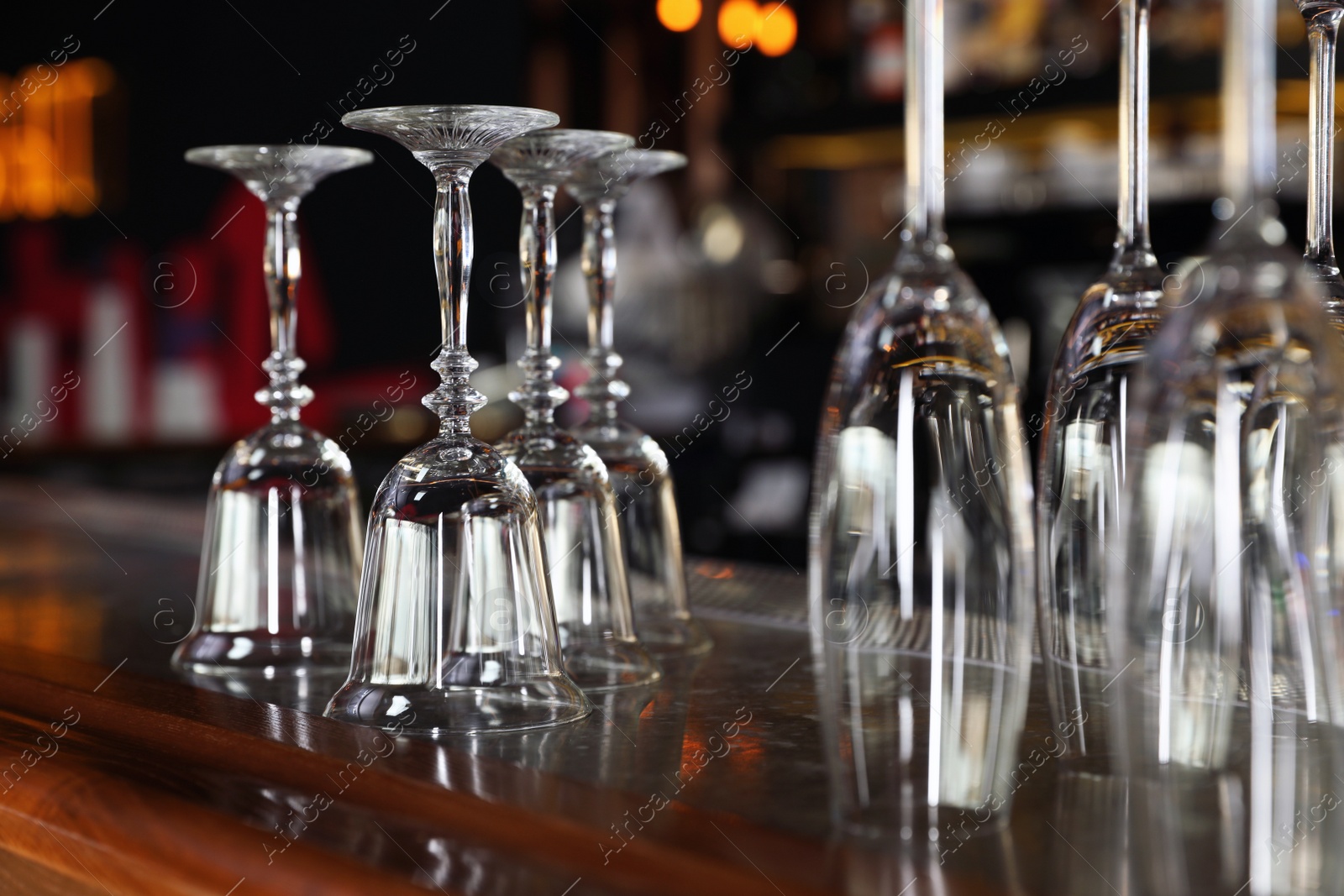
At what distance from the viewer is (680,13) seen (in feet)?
14.1

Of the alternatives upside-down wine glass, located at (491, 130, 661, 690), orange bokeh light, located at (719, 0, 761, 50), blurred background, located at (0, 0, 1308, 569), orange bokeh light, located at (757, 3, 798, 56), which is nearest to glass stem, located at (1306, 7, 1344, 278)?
upside-down wine glass, located at (491, 130, 661, 690)

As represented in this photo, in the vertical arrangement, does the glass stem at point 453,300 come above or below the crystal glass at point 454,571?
above

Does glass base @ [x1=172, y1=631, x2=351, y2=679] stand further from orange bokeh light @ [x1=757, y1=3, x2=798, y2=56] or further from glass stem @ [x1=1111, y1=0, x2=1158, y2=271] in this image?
orange bokeh light @ [x1=757, y1=3, x2=798, y2=56]

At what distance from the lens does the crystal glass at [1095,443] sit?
55 cm

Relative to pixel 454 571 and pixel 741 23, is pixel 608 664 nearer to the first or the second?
pixel 454 571

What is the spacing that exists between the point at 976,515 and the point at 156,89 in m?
4.16

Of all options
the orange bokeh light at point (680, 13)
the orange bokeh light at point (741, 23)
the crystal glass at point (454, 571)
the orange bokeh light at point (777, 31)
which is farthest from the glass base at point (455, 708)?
the orange bokeh light at point (680, 13)

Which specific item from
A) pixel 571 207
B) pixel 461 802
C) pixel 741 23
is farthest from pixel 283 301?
pixel 571 207

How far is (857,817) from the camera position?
1.47 ft

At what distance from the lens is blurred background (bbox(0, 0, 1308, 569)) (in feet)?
9.77

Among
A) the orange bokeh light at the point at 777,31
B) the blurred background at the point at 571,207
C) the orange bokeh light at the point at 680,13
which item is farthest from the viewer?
the orange bokeh light at the point at 680,13

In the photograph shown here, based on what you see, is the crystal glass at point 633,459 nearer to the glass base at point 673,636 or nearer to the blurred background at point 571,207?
the glass base at point 673,636

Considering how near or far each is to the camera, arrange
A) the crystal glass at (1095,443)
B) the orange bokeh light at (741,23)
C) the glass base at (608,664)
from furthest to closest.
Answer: the orange bokeh light at (741,23)
the glass base at (608,664)
the crystal glass at (1095,443)

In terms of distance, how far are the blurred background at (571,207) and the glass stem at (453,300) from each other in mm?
2019
